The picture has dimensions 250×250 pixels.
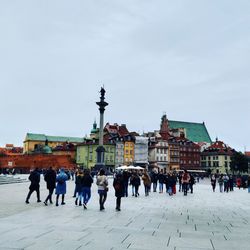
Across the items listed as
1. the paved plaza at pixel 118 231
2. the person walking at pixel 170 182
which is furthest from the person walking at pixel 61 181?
the person walking at pixel 170 182

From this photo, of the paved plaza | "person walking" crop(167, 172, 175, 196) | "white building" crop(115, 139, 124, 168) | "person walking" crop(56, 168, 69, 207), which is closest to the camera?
the paved plaza

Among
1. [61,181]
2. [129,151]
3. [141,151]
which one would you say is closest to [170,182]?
[61,181]

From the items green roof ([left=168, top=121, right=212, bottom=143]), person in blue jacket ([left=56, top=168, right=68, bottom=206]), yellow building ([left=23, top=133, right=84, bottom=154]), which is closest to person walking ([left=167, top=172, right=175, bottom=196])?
person in blue jacket ([left=56, top=168, right=68, bottom=206])

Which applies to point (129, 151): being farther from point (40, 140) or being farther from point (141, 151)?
point (40, 140)

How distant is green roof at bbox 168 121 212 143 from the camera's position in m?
145

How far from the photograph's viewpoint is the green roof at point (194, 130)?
14500cm

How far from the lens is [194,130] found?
149375 millimetres

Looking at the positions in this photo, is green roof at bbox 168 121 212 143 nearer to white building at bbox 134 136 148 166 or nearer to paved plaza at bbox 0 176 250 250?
white building at bbox 134 136 148 166

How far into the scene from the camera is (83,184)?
15.7 metres

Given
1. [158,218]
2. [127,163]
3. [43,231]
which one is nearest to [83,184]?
[158,218]

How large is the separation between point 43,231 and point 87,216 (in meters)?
3.45

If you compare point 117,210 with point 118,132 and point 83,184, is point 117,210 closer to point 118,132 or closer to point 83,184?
point 83,184

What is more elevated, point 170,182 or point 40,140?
point 40,140

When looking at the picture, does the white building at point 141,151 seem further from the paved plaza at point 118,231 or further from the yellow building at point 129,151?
the paved plaza at point 118,231
